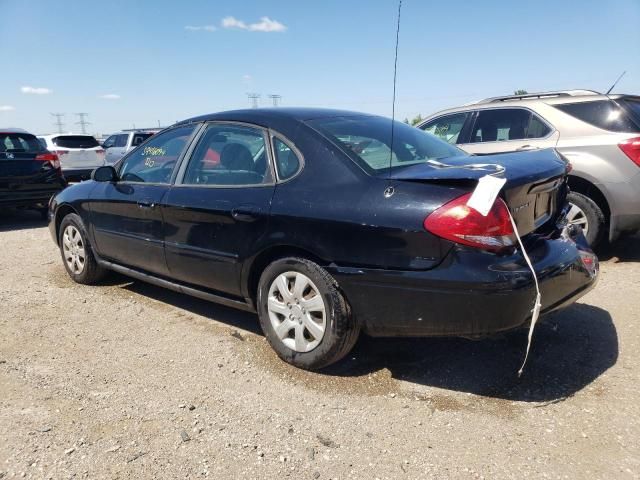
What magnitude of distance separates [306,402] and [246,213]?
1209mm

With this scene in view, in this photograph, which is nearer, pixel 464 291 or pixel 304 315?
pixel 464 291

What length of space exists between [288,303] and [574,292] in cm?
166

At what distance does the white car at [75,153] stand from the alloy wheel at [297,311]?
516 inches

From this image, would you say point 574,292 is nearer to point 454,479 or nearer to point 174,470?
point 454,479

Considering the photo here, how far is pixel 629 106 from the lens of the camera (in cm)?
537

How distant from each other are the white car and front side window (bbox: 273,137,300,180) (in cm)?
1290

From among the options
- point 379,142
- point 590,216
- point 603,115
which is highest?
point 603,115

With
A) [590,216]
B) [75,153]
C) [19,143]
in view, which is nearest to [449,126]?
[590,216]

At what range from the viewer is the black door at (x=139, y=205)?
13.7 ft

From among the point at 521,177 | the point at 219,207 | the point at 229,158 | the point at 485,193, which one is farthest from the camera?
the point at 229,158

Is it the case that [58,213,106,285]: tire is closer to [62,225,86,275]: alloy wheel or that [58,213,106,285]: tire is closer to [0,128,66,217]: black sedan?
[62,225,86,275]: alloy wheel

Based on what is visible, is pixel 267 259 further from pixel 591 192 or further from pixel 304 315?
pixel 591 192

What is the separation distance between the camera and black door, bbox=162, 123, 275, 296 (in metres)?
3.46

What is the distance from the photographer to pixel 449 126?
6.91m
